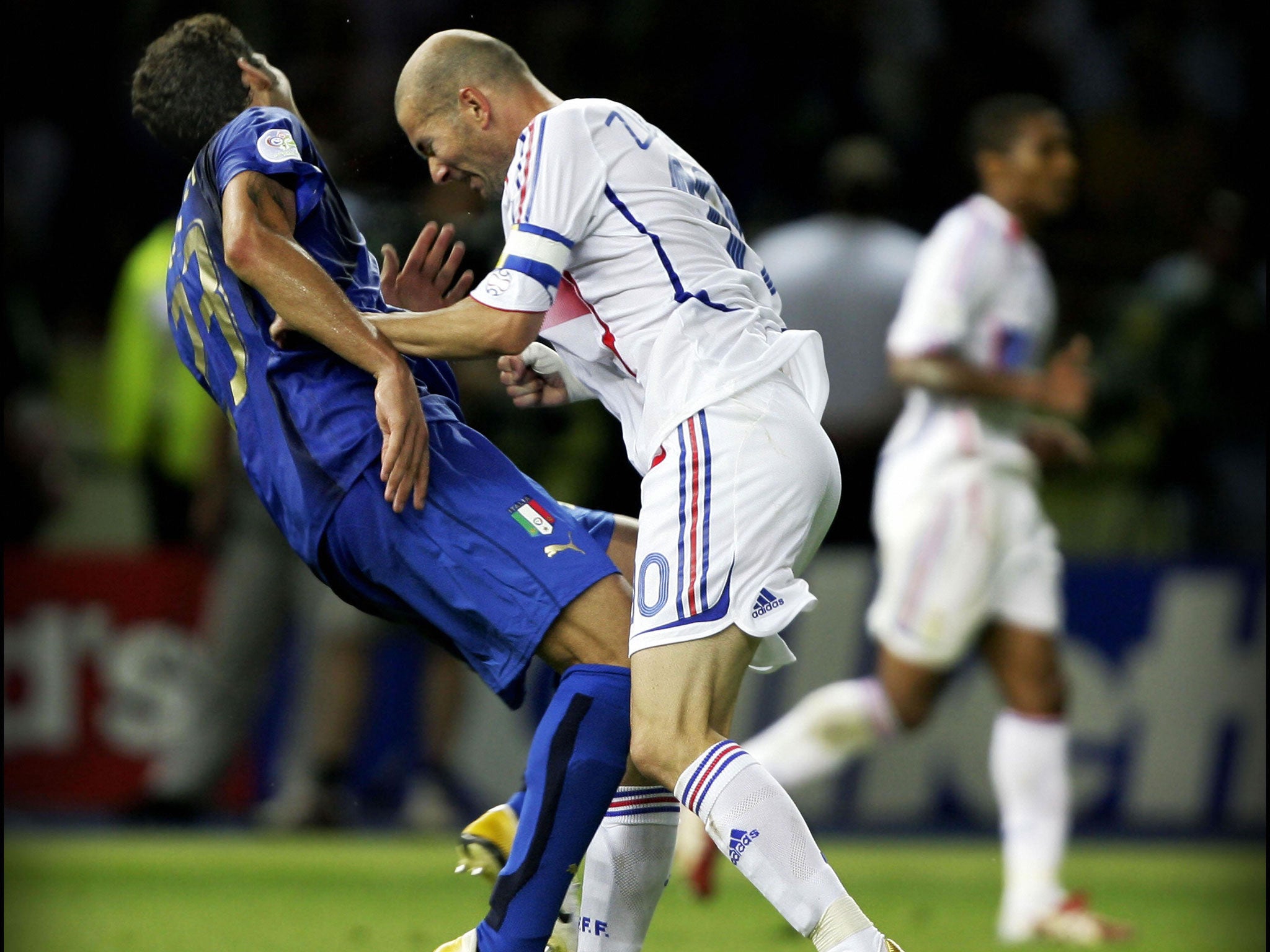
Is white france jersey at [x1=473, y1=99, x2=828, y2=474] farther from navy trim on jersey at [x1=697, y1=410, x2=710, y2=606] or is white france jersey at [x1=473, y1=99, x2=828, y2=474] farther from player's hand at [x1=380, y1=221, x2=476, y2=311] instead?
player's hand at [x1=380, y1=221, x2=476, y2=311]

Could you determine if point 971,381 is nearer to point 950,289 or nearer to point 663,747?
point 950,289

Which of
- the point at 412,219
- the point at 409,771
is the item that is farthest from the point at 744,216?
the point at 412,219

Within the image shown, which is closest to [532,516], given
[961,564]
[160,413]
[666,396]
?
[666,396]

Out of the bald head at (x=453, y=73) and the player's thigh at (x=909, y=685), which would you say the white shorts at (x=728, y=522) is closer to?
the bald head at (x=453, y=73)

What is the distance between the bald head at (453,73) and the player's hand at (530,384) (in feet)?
2.02

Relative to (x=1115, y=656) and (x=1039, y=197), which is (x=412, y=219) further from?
(x=1115, y=656)

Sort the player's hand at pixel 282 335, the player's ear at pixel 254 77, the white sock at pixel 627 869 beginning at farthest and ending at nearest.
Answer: the player's ear at pixel 254 77
the white sock at pixel 627 869
the player's hand at pixel 282 335

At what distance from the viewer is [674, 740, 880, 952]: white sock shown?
11.3 ft

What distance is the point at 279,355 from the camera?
381 centimetres

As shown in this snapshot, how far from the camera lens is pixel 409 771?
329 inches

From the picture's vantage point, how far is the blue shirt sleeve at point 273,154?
3688 millimetres

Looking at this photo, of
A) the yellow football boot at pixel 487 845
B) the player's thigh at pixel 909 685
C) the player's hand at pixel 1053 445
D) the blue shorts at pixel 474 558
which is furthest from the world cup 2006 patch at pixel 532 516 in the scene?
the player's hand at pixel 1053 445

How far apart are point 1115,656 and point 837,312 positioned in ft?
6.58

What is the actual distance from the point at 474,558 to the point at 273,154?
3.00 ft
